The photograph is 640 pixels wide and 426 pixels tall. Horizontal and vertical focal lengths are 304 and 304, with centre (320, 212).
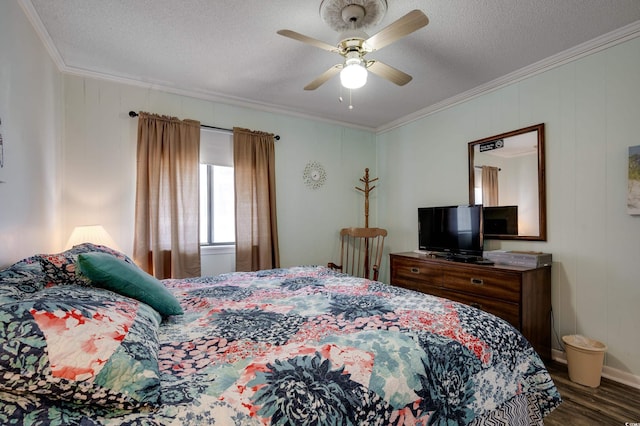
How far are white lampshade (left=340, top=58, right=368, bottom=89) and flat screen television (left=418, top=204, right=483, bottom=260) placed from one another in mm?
1854

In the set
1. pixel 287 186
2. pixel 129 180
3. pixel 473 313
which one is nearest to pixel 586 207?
pixel 473 313

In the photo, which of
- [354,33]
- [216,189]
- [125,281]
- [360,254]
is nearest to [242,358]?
[125,281]

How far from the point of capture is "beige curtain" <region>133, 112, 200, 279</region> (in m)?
3.07

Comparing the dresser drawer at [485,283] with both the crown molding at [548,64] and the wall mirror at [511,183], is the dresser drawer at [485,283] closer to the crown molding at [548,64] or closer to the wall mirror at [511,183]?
the wall mirror at [511,183]

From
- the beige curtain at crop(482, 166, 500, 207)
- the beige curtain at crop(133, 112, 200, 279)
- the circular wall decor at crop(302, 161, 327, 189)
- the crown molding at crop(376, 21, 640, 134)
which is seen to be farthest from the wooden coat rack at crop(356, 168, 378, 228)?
the beige curtain at crop(133, 112, 200, 279)

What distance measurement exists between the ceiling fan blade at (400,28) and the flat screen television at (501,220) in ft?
6.71

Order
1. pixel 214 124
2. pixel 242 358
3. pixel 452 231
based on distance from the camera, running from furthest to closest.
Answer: pixel 214 124, pixel 452 231, pixel 242 358

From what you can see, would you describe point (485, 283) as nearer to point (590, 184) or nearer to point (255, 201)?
point (590, 184)

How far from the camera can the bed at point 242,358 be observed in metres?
0.74

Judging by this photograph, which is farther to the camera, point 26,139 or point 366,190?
point 366,190

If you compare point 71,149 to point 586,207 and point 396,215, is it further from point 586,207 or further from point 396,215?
point 586,207

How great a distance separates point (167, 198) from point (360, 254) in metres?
2.71

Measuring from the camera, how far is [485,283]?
2.70m

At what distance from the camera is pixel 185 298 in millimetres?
1801
